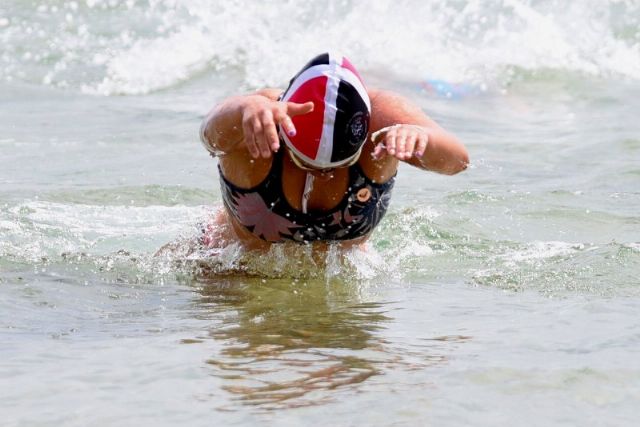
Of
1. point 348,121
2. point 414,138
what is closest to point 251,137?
point 414,138

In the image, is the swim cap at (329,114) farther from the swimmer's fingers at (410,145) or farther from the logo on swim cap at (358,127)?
the swimmer's fingers at (410,145)

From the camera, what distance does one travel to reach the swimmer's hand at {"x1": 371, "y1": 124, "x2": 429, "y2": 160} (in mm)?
4312

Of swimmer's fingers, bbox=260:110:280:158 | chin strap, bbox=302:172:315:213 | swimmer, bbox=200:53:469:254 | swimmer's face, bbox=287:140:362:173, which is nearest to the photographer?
swimmer's fingers, bbox=260:110:280:158

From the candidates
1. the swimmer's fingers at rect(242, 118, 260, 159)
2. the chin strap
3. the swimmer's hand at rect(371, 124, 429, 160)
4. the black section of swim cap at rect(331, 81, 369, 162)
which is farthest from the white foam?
the swimmer's fingers at rect(242, 118, 260, 159)

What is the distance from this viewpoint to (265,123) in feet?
13.6

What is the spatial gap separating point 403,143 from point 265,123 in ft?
1.84

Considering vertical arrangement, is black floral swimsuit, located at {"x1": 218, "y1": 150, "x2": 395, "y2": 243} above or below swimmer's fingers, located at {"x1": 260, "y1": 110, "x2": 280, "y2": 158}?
below

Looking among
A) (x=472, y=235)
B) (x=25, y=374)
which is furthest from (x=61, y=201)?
(x=25, y=374)

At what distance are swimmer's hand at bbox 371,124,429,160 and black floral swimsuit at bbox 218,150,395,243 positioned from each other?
761 millimetres

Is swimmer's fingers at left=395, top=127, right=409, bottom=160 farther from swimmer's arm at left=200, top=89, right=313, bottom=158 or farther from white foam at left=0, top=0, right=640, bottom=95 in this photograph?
white foam at left=0, top=0, right=640, bottom=95

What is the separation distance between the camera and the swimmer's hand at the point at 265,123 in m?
4.12

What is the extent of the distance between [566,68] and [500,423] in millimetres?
12825

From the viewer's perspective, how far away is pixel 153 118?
1240 cm

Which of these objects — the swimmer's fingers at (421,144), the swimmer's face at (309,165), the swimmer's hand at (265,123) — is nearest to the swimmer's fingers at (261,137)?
the swimmer's hand at (265,123)
